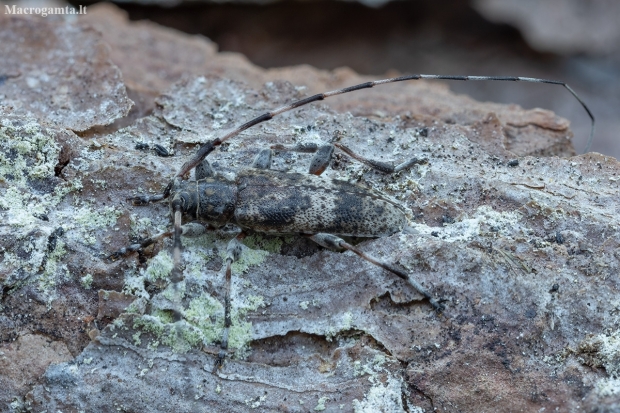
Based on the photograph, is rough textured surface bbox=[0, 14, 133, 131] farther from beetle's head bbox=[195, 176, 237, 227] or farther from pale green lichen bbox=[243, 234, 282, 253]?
pale green lichen bbox=[243, 234, 282, 253]

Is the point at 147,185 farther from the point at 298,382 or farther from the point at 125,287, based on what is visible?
the point at 298,382

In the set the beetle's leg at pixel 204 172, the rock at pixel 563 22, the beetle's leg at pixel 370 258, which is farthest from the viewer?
the rock at pixel 563 22

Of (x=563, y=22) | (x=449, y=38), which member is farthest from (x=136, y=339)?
(x=563, y=22)

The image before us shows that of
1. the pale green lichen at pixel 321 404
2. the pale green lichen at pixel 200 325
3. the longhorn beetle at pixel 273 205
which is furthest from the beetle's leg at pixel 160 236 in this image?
the pale green lichen at pixel 321 404

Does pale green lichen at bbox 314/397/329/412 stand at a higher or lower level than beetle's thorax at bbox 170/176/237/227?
lower

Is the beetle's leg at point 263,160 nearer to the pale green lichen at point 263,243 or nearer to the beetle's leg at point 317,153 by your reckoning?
the beetle's leg at point 317,153

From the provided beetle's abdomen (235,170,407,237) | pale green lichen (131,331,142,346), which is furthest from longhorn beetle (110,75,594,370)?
pale green lichen (131,331,142,346)

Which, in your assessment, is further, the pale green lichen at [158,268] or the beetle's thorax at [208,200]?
the beetle's thorax at [208,200]
